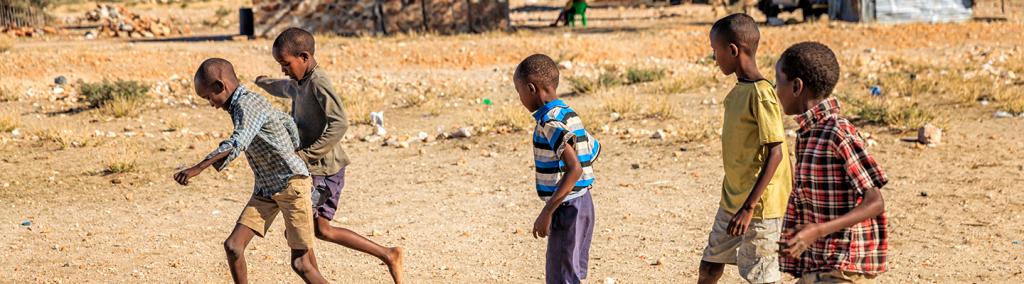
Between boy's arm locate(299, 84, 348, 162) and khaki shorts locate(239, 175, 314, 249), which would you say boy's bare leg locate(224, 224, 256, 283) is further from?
boy's arm locate(299, 84, 348, 162)

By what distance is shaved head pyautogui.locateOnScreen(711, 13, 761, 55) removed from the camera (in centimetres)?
429

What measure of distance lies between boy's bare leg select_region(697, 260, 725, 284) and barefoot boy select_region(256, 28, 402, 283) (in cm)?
167

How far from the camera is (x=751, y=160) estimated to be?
Answer: 4227 mm

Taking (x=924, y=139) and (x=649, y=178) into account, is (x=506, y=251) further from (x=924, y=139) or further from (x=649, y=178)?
(x=924, y=139)

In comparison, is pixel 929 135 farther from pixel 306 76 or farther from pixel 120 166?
pixel 120 166

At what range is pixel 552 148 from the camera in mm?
4371

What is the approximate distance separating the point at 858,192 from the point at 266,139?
243 cm

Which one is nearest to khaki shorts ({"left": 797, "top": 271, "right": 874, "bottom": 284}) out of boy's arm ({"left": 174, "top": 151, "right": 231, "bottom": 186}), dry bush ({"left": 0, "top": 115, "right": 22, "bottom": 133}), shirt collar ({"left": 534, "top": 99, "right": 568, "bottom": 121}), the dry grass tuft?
shirt collar ({"left": 534, "top": 99, "right": 568, "bottom": 121})

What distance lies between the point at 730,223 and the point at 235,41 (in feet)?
57.2

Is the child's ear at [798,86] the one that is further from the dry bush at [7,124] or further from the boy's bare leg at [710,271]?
the dry bush at [7,124]

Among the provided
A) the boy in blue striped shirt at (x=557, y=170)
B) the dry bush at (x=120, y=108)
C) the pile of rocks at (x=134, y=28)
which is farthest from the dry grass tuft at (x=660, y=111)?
the pile of rocks at (x=134, y=28)

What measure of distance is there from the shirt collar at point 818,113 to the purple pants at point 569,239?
1095 mm

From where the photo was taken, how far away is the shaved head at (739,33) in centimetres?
429

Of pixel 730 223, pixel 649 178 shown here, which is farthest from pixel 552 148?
pixel 649 178
